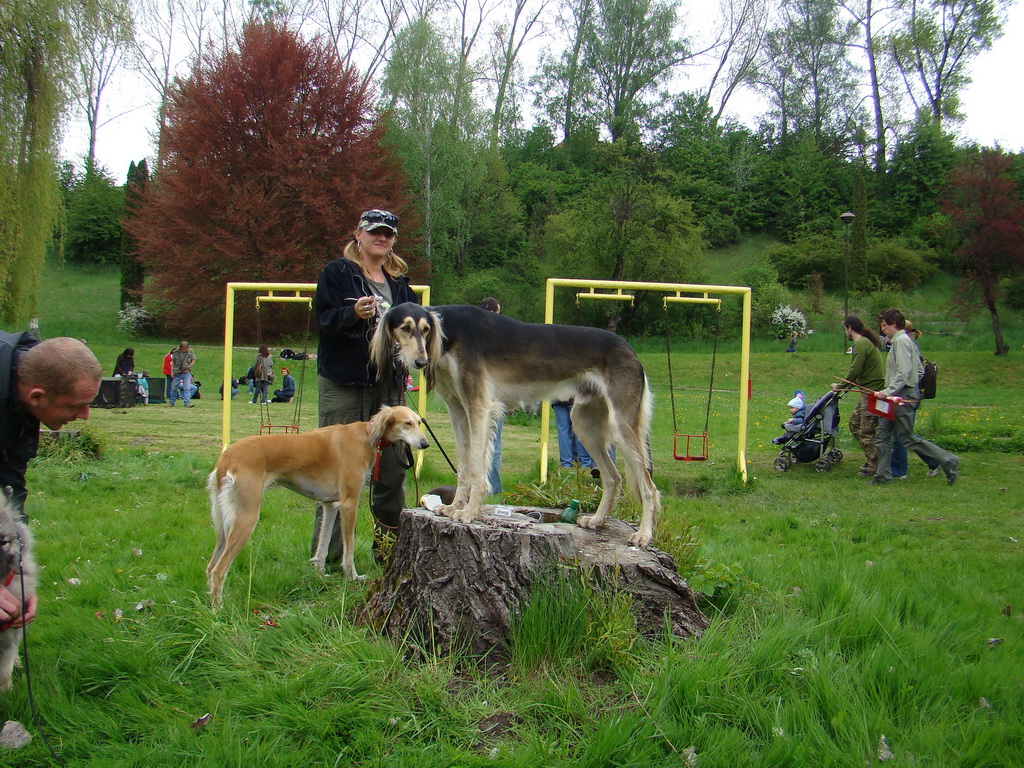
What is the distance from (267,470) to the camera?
4594mm

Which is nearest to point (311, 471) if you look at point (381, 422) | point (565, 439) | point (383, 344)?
point (381, 422)

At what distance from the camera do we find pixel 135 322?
29969 mm

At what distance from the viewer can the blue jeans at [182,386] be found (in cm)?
1888

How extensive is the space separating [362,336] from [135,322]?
2942 cm

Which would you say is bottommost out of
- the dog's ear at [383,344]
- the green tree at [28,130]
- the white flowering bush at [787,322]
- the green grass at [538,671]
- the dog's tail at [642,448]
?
the green grass at [538,671]

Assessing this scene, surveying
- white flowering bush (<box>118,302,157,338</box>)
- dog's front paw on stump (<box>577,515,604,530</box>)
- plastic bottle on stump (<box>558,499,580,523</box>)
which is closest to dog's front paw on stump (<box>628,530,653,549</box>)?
dog's front paw on stump (<box>577,515,604,530</box>)

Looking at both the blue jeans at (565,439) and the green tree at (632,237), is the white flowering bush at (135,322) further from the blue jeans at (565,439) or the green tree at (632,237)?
the blue jeans at (565,439)

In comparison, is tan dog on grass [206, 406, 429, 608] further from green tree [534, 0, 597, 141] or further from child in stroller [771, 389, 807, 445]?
green tree [534, 0, 597, 141]

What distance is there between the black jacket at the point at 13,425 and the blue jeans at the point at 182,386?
16.5 meters

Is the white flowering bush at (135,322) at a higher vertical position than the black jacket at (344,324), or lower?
higher

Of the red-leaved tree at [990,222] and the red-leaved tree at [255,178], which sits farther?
the red-leaved tree at [990,222]

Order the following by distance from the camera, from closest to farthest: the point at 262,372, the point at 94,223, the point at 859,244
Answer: the point at 262,372 < the point at 859,244 < the point at 94,223

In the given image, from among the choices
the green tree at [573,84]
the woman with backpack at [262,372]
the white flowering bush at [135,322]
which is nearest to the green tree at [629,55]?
the green tree at [573,84]

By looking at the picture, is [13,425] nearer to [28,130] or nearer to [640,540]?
[640,540]
